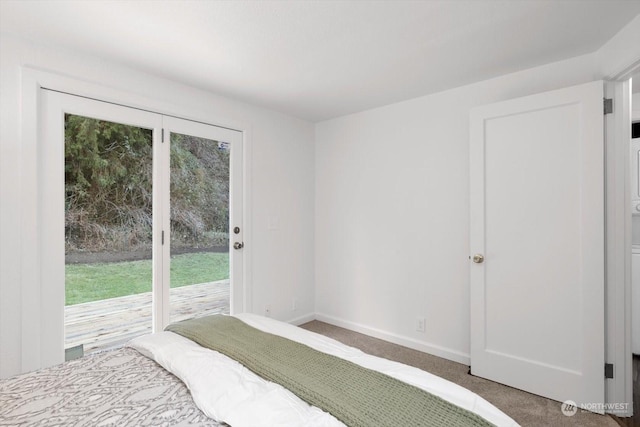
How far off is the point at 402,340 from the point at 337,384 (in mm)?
2197

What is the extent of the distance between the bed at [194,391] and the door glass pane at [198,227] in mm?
1280

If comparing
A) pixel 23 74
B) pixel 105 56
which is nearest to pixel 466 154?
pixel 105 56

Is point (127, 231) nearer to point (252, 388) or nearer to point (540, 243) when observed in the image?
point (252, 388)

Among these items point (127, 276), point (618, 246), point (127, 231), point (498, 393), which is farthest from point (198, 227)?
point (618, 246)

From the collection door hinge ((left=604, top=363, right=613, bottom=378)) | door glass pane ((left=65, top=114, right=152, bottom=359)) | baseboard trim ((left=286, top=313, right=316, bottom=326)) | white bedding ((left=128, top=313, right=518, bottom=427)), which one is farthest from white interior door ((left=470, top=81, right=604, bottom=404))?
door glass pane ((left=65, top=114, right=152, bottom=359))

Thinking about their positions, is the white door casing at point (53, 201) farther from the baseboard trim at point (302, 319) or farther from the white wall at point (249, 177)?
the baseboard trim at point (302, 319)

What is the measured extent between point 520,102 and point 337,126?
74.2 inches

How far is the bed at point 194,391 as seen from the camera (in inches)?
37.8

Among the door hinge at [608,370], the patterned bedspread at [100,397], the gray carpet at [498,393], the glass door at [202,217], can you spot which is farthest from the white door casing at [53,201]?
the door hinge at [608,370]

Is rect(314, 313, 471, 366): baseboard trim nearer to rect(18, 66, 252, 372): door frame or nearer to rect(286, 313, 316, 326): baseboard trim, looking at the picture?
rect(286, 313, 316, 326): baseboard trim

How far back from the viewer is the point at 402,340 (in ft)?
10.0

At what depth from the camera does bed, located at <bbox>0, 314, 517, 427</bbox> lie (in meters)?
0.96

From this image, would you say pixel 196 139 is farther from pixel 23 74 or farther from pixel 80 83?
pixel 23 74

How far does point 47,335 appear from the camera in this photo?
203cm
